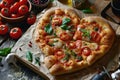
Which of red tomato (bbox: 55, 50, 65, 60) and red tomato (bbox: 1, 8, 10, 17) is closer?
red tomato (bbox: 55, 50, 65, 60)

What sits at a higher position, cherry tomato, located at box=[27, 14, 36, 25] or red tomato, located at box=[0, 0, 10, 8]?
red tomato, located at box=[0, 0, 10, 8]

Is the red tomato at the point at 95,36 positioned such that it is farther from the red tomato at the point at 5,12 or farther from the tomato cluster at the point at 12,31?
the red tomato at the point at 5,12

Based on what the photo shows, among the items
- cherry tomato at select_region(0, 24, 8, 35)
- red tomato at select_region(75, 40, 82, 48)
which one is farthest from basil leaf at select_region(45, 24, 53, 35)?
cherry tomato at select_region(0, 24, 8, 35)

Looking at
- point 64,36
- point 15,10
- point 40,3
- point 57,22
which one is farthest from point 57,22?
point 15,10

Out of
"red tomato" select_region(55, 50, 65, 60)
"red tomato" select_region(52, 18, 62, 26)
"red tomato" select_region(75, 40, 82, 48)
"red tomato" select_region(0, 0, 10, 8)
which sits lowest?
"red tomato" select_region(55, 50, 65, 60)

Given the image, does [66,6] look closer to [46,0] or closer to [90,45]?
[46,0]

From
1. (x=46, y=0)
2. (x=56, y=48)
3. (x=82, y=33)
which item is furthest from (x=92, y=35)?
(x=46, y=0)

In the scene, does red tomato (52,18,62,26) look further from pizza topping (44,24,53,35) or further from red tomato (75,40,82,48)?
red tomato (75,40,82,48)
